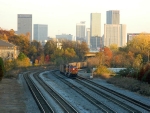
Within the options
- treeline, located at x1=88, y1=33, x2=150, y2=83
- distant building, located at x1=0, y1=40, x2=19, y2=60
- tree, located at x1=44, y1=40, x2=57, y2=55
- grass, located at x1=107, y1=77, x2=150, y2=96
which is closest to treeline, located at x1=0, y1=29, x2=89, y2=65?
tree, located at x1=44, y1=40, x2=57, y2=55

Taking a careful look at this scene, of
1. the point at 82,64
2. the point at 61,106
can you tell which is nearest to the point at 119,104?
the point at 61,106

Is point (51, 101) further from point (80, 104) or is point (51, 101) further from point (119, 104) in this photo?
point (119, 104)

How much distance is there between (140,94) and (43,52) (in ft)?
283

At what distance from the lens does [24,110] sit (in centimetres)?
2145

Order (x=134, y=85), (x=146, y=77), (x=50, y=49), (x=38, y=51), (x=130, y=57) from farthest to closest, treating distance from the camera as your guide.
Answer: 1. (x=50, y=49)
2. (x=38, y=51)
3. (x=130, y=57)
4. (x=146, y=77)
5. (x=134, y=85)

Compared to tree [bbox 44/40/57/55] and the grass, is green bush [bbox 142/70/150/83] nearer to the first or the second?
the grass

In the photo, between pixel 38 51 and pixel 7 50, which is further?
pixel 38 51

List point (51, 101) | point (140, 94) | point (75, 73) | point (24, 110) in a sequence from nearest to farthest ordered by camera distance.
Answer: point (24, 110)
point (51, 101)
point (140, 94)
point (75, 73)

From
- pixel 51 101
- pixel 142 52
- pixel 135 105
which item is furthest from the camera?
pixel 142 52

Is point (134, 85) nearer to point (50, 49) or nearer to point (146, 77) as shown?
point (146, 77)

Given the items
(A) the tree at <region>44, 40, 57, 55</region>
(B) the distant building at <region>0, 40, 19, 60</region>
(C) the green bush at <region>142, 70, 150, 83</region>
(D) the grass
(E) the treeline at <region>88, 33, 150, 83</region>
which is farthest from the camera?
(A) the tree at <region>44, 40, 57, 55</region>

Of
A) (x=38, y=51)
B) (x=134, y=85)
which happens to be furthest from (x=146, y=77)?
(x=38, y=51)

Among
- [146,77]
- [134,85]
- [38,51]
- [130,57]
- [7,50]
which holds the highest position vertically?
[7,50]

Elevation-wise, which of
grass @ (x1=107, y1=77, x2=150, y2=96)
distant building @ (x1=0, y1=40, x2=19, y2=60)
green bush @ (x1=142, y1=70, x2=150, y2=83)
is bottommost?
grass @ (x1=107, y1=77, x2=150, y2=96)
